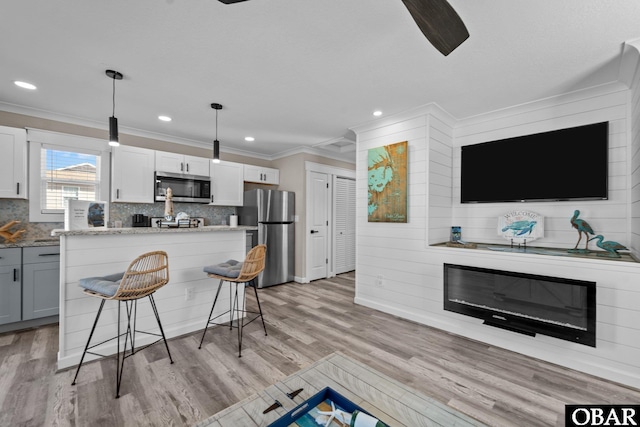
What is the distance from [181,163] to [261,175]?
1.45m

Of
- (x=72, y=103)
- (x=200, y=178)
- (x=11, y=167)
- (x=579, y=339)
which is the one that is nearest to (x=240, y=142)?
(x=200, y=178)

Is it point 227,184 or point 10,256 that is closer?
point 10,256

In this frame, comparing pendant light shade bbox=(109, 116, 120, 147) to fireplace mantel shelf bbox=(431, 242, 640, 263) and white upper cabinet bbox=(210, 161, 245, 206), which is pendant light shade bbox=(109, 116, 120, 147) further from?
fireplace mantel shelf bbox=(431, 242, 640, 263)

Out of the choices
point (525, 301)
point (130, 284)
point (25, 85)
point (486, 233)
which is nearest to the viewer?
point (130, 284)

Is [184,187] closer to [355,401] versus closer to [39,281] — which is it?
[39,281]

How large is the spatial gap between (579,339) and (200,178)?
496cm

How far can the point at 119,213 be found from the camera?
13.3 ft

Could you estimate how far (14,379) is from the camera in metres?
2.09

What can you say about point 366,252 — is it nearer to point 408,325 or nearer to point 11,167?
point 408,325

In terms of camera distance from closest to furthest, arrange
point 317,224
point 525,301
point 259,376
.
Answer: point 259,376, point 525,301, point 317,224

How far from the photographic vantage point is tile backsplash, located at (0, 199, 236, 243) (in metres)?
3.33

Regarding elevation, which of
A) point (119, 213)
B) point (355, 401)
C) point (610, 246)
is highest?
point (119, 213)

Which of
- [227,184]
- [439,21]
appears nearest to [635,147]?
[439,21]

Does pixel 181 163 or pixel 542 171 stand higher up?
pixel 181 163
